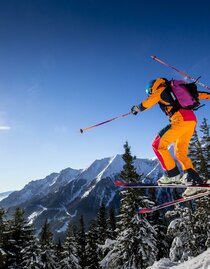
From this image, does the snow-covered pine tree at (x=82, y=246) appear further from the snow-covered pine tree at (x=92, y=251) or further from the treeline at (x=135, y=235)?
the treeline at (x=135, y=235)

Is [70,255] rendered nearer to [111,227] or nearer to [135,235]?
[111,227]

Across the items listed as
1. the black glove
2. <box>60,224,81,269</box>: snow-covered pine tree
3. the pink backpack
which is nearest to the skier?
the black glove

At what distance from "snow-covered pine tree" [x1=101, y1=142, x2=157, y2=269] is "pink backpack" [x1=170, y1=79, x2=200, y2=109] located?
61.6 ft

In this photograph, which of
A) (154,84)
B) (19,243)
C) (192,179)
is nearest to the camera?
(154,84)

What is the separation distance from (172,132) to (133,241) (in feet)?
61.7

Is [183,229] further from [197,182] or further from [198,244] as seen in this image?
[197,182]

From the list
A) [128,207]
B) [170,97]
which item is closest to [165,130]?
[170,97]

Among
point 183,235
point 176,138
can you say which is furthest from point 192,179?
point 183,235

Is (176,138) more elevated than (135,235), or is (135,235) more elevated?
(176,138)

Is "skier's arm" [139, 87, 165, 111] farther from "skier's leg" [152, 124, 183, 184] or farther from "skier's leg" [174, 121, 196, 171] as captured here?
"skier's leg" [174, 121, 196, 171]

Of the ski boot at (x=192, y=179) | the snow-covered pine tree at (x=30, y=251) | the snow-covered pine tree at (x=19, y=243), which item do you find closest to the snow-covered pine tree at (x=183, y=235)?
the snow-covered pine tree at (x=30, y=251)

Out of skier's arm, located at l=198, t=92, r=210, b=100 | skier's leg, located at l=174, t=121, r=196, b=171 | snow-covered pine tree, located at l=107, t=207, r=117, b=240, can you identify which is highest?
skier's arm, located at l=198, t=92, r=210, b=100

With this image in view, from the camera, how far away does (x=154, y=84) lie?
7324 millimetres

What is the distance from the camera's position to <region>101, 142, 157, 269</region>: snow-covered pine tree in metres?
24.0
